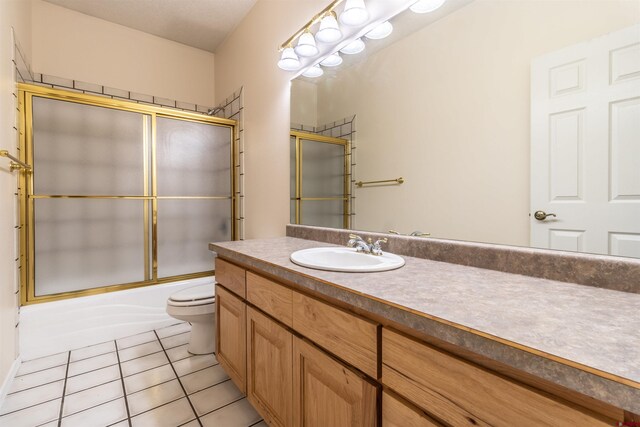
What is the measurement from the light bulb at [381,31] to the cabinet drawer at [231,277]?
1.26 meters

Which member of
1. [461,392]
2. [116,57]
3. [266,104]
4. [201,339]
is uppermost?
[116,57]

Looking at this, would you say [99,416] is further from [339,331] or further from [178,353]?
[339,331]

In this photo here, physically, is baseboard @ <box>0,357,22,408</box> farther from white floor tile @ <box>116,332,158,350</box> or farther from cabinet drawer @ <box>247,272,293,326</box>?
cabinet drawer @ <box>247,272,293,326</box>

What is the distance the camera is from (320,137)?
177cm

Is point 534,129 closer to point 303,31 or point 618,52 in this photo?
point 618,52

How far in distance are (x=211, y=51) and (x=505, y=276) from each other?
3.29 m

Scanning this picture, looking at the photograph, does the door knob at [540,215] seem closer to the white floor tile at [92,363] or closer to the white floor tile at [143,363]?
the white floor tile at [143,363]

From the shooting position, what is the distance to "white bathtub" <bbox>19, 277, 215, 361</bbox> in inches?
74.6

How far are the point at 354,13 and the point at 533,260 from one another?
4.25 ft

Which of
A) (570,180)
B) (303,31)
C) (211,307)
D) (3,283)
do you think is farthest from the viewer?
(211,307)

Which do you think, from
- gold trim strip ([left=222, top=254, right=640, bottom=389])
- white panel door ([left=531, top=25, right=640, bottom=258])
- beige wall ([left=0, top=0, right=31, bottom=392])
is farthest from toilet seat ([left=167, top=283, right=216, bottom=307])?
white panel door ([left=531, top=25, right=640, bottom=258])

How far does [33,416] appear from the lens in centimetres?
137

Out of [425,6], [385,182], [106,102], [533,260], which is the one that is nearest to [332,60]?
[425,6]

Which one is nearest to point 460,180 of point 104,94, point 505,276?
point 505,276
